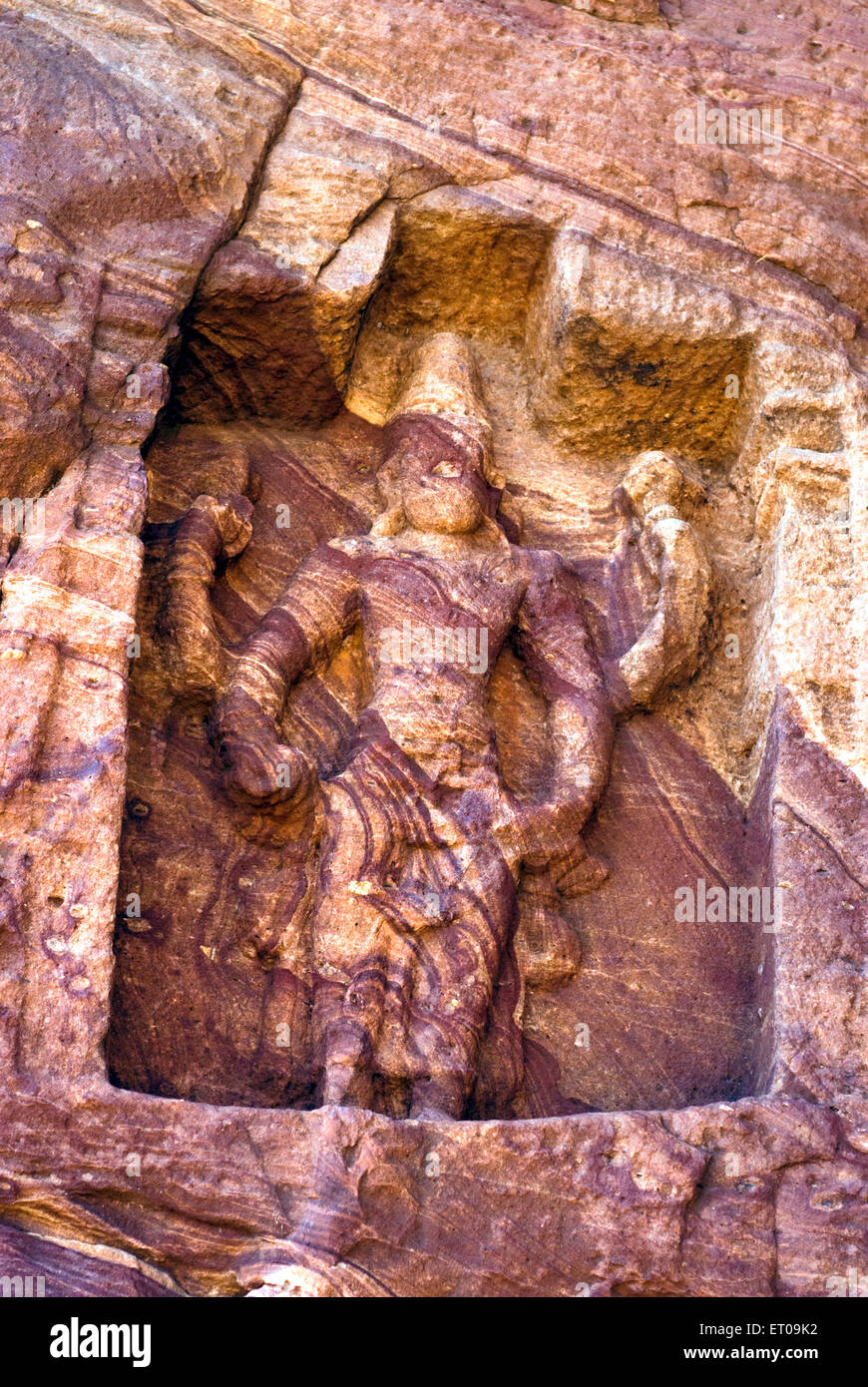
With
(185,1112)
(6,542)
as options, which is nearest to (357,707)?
(6,542)

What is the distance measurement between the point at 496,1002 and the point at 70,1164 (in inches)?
70.6

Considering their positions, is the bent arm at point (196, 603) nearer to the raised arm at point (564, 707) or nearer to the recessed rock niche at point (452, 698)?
the recessed rock niche at point (452, 698)

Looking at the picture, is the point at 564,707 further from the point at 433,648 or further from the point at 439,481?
the point at 439,481

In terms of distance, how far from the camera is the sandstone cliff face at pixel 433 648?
17.3 feet

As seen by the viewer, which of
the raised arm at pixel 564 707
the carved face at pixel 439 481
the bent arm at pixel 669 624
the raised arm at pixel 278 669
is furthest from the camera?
the carved face at pixel 439 481

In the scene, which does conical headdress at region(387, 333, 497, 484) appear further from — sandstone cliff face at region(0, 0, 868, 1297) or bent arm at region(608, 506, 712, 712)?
bent arm at region(608, 506, 712, 712)

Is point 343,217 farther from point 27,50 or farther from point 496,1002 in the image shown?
point 496,1002

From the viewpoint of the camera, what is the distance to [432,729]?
21.1ft

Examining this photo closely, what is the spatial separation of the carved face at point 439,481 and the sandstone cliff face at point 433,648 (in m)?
0.03

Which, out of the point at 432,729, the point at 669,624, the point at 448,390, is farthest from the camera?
the point at 448,390

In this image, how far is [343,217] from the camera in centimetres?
729

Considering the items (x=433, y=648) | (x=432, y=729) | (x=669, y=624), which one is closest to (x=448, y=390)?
(x=433, y=648)

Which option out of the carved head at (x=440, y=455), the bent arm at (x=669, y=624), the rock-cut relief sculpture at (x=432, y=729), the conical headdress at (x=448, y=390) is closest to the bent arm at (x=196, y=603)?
the rock-cut relief sculpture at (x=432, y=729)

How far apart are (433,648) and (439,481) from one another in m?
0.90
